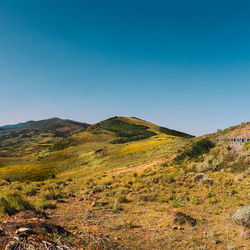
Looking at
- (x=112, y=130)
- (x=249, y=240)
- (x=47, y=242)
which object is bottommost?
(x=249, y=240)

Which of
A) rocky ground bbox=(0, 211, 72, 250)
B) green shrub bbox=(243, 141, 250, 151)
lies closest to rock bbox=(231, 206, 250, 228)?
rocky ground bbox=(0, 211, 72, 250)

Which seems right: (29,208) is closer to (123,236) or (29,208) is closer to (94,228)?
(94,228)

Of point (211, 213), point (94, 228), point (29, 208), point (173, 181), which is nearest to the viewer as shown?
point (94, 228)

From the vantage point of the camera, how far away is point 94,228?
8.12 meters

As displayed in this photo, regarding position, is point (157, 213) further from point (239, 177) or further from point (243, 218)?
point (239, 177)

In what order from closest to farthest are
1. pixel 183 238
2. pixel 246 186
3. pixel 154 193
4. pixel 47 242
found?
pixel 47 242, pixel 183 238, pixel 246 186, pixel 154 193

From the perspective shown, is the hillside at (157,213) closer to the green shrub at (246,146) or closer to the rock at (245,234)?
the rock at (245,234)

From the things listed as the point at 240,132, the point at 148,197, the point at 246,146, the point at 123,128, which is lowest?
the point at 148,197

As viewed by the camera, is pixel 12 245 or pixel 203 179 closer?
pixel 12 245

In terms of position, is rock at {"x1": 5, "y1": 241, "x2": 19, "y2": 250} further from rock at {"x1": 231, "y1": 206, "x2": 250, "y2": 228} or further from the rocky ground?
rock at {"x1": 231, "y1": 206, "x2": 250, "y2": 228}

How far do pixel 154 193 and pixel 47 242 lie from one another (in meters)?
9.85

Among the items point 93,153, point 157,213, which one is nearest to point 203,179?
point 157,213

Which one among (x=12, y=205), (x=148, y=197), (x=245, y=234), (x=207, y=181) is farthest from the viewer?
(x=207, y=181)

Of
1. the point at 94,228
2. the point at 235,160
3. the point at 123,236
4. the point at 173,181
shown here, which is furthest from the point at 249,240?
the point at 235,160
